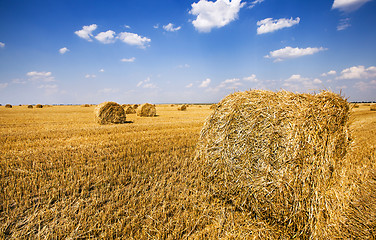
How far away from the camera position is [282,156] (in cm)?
273

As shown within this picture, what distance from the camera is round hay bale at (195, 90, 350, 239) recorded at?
2.54 meters

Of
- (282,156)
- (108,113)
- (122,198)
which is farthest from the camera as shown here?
(108,113)

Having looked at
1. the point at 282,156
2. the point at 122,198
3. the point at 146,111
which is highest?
the point at 146,111

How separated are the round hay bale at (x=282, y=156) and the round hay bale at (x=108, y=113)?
10.3 meters

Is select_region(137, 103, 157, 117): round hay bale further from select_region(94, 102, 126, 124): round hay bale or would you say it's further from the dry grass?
the dry grass

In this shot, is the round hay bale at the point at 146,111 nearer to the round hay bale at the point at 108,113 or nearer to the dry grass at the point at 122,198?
the round hay bale at the point at 108,113

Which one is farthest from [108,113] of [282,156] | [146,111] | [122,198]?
[282,156]

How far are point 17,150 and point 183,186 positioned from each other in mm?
5306

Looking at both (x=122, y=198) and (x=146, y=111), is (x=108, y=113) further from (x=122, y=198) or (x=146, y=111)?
(x=122, y=198)

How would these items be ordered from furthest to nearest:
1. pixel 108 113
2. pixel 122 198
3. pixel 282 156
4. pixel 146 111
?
pixel 146 111 → pixel 108 113 → pixel 122 198 → pixel 282 156

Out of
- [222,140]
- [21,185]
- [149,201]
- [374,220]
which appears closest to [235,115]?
[222,140]

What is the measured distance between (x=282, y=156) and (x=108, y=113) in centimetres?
1189

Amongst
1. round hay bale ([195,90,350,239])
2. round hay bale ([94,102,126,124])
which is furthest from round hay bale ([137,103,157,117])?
round hay bale ([195,90,350,239])

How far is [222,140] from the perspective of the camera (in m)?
3.67
